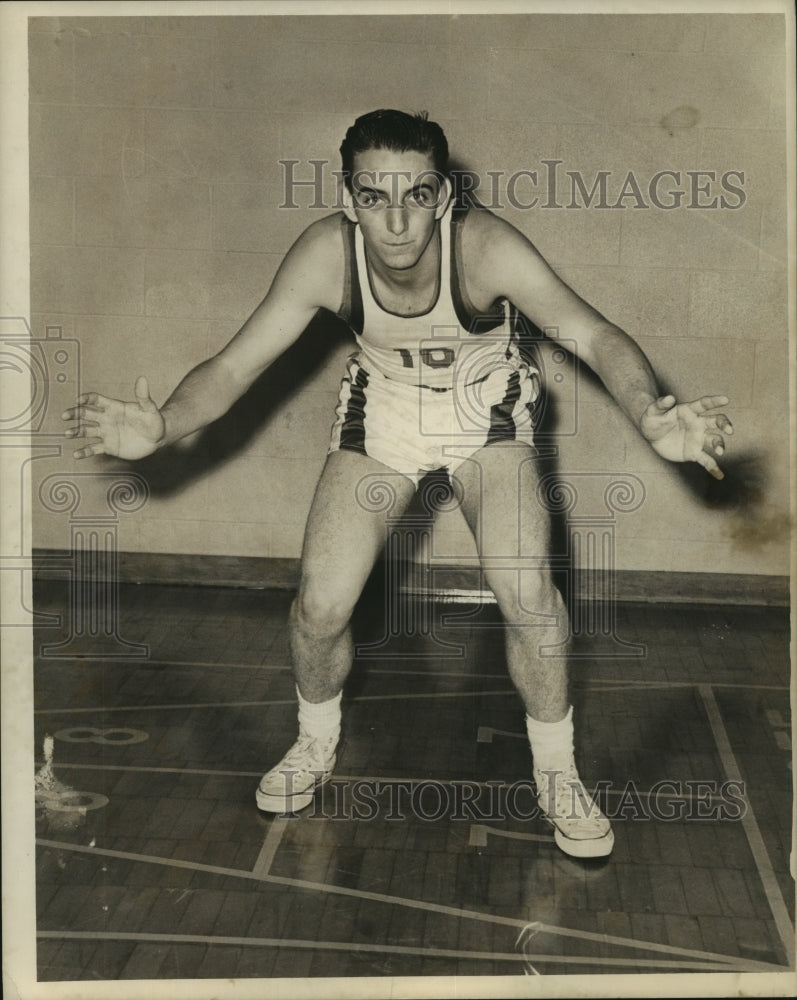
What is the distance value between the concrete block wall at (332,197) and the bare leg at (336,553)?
130 cm

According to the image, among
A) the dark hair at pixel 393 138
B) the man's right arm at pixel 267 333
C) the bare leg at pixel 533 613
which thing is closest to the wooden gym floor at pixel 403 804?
the bare leg at pixel 533 613

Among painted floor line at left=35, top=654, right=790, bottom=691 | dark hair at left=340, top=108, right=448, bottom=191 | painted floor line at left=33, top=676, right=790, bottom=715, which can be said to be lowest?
painted floor line at left=33, top=676, right=790, bottom=715

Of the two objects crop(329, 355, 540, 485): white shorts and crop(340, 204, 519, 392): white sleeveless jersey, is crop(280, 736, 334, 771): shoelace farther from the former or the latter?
crop(340, 204, 519, 392): white sleeveless jersey

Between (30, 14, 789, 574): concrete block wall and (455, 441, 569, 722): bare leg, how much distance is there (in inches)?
51.2

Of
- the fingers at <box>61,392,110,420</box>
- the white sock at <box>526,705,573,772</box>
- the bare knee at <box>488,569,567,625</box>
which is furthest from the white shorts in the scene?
the white sock at <box>526,705,573,772</box>

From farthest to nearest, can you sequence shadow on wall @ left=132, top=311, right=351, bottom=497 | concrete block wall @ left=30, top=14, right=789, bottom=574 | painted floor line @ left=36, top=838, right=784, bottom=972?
1. shadow on wall @ left=132, top=311, right=351, bottom=497
2. concrete block wall @ left=30, top=14, right=789, bottom=574
3. painted floor line @ left=36, top=838, right=784, bottom=972

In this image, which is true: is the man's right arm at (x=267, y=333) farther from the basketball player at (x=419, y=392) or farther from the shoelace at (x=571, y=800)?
the shoelace at (x=571, y=800)

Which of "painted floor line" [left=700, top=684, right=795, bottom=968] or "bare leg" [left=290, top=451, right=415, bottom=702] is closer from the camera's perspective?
"painted floor line" [left=700, top=684, right=795, bottom=968]

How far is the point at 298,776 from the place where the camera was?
4906mm

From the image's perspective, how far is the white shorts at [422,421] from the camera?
481cm

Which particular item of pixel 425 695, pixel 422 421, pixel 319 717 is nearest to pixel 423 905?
pixel 319 717

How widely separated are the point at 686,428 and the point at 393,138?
5.14ft

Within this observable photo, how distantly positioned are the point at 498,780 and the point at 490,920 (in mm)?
788

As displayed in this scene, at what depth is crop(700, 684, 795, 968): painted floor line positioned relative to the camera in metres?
4.24
